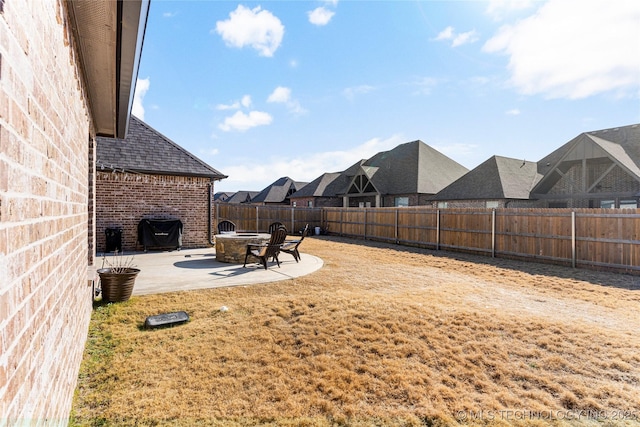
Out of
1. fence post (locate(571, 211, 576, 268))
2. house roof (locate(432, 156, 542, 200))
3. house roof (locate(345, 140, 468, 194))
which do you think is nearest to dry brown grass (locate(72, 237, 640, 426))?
fence post (locate(571, 211, 576, 268))

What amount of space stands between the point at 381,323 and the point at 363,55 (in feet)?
37.7

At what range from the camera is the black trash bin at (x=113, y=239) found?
1152 cm

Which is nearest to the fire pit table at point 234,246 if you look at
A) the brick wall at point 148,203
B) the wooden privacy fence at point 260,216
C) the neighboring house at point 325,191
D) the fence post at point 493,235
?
the brick wall at point 148,203

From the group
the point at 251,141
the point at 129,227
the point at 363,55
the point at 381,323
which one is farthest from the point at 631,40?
the point at 251,141

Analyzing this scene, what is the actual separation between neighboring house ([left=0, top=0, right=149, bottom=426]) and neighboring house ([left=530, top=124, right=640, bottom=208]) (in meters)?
21.8

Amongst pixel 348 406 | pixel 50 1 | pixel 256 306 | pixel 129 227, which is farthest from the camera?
pixel 129 227

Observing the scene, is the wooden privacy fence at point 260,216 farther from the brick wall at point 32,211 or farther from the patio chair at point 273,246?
the brick wall at point 32,211

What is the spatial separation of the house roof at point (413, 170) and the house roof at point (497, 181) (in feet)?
10.3

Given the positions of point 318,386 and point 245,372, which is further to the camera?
point 245,372

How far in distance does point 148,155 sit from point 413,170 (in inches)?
848

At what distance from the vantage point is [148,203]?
486 inches

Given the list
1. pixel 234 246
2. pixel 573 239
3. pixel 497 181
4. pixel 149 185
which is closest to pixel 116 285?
pixel 234 246

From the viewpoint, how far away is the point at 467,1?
8.23 meters

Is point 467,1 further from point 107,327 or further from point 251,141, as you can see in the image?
point 251,141
